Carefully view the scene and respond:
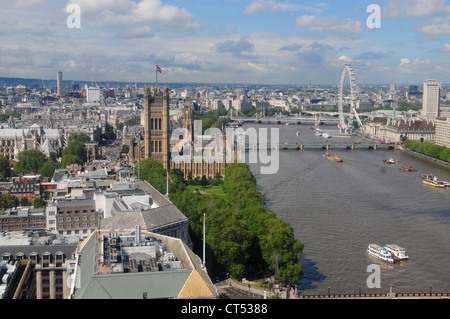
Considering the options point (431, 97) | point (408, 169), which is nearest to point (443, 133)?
point (408, 169)

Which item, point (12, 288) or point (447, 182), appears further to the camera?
point (447, 182)

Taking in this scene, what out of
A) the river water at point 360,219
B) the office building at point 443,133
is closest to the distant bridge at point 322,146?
the office building at point 443,133

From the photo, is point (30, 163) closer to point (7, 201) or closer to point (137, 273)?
point (7, 201)

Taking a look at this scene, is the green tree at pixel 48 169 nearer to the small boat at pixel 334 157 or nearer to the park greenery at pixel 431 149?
the small boat at pixel 334 157

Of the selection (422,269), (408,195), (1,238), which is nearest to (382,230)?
(422,269)
